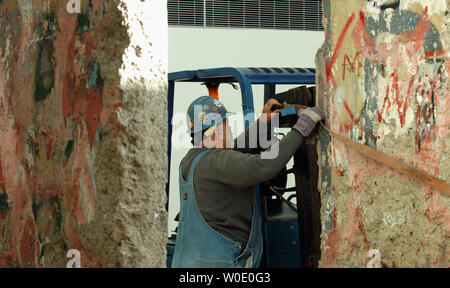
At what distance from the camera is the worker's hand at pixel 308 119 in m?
2.55

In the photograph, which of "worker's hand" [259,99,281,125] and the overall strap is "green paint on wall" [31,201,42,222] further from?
"worker's hand" [259,99,281,125]

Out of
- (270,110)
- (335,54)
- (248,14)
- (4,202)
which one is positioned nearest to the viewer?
(335,54)

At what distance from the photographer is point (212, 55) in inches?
275

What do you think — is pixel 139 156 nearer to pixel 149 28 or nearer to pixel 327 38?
pixel 149 28

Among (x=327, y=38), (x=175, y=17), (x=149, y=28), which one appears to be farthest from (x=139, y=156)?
(x=175, y=17)

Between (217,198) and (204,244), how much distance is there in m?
0.25

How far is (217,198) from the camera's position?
10.3 feet

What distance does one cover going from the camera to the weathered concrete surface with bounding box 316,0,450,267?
1969mm

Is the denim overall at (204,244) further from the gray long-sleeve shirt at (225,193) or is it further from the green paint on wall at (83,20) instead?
the green paint on wall at (83,20)

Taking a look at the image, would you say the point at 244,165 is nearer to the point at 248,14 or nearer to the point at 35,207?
the point at 35,207

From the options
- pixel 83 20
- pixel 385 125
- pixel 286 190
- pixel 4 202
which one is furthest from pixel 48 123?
pixel 286 190

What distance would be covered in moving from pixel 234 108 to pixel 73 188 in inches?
150

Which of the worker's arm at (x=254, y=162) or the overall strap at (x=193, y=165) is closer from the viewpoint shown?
the worker's arm at (x=254, y=162)

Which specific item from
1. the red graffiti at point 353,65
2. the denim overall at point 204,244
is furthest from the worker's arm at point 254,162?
the red graffiti at point 353,65
